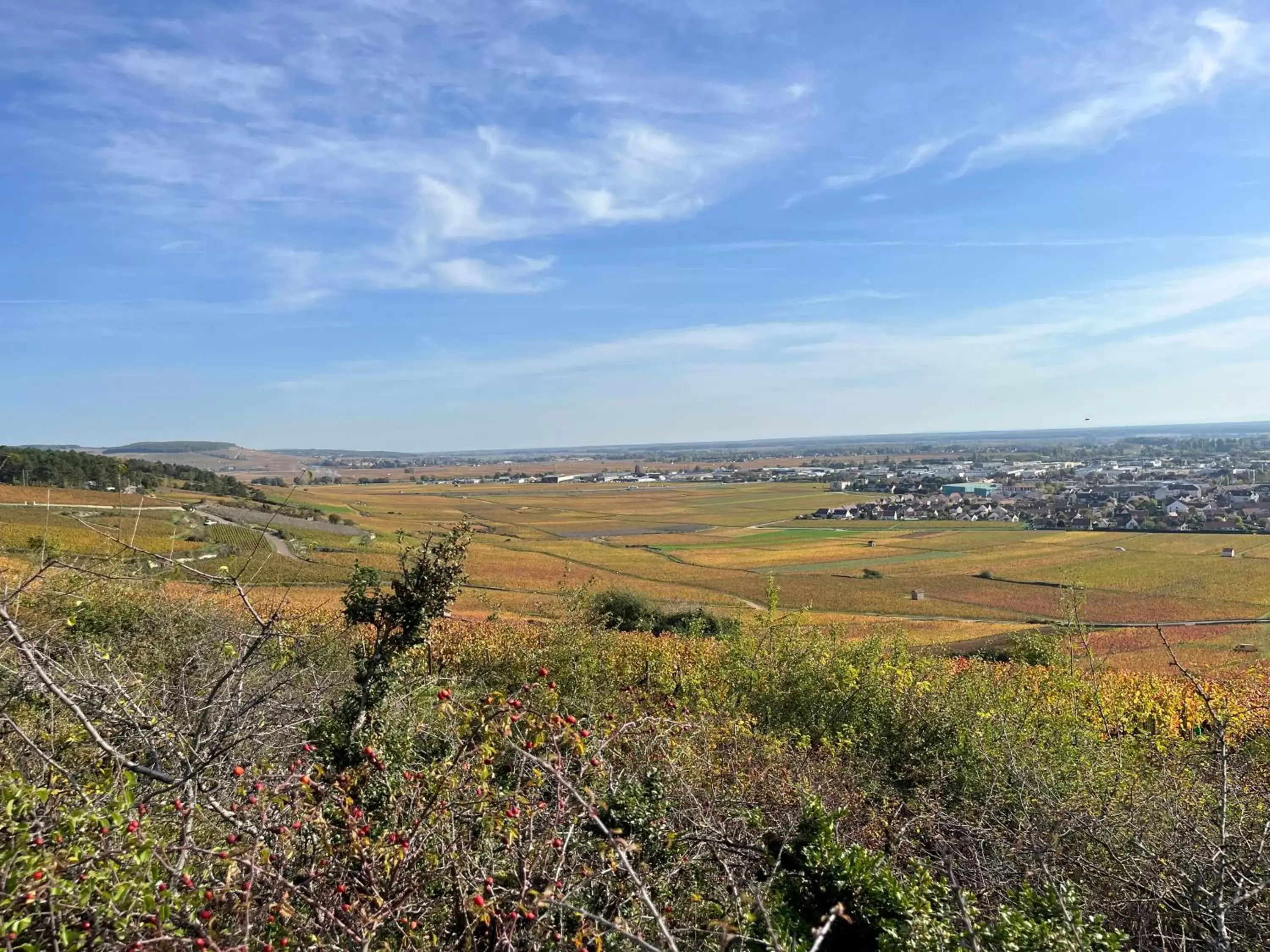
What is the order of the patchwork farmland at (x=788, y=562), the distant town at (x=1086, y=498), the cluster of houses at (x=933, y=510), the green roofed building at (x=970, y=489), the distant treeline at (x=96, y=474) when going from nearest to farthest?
the distant treeline at (x=96, y=474), the patchwork farmland at (x=788, y=562), the distant town at (x=1086, y=498), the cluster of houses at (x=933, y=510), the green roofed building at (x=970, y=489)

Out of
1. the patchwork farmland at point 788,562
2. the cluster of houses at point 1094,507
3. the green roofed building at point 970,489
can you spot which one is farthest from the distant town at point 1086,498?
the patchwork farmland at point 788,562

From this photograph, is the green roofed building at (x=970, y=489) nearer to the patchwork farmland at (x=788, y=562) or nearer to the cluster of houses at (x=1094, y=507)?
the cluster of houses at (x=1094, y=507)

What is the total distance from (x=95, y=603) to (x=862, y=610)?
4413 centimetres

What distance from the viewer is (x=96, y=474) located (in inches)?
1002

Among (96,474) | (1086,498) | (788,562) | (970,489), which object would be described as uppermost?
(96,474)

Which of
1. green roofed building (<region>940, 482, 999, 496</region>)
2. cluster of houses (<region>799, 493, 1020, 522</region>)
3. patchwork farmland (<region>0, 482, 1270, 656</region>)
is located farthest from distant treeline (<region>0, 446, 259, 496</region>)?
green roofed building (<region>940, 482, 999, 496</region>)

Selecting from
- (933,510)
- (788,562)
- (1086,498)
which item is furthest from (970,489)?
(788,562)

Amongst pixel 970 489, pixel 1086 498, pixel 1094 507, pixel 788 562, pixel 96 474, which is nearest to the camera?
pixel 96 474

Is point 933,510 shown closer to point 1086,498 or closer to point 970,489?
point 1086,498

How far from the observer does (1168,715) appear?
15.8 metres

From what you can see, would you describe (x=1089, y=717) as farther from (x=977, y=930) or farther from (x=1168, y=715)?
(x=977, y=930)

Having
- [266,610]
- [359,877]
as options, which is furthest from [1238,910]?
[266,610]

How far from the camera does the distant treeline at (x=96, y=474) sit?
283 inches

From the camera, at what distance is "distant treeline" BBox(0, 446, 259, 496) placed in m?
7.20
